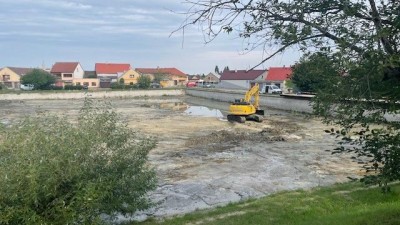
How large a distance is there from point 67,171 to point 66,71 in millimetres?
97276

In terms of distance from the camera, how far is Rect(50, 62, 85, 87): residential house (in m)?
97.0

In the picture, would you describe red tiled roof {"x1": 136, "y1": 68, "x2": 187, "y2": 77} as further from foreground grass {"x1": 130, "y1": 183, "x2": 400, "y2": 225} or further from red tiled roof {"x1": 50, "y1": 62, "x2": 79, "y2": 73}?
foreground grass {"x1": 130, "y1": 183, "x2": 400, "y2": 225}

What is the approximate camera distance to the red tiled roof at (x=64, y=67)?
97.4m

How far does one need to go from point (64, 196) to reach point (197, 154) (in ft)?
35.8

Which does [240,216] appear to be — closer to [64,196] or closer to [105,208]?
[105,208]

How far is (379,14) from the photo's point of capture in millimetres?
3463

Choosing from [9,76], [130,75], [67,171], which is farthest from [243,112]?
[9,76]

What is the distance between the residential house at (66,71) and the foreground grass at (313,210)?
9300cm

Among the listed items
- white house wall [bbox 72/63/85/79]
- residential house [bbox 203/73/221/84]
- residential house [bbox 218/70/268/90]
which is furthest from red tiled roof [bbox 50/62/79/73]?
residential house [bbox 203/73/221/84]

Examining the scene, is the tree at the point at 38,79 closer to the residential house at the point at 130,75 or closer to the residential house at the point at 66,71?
the residential house at the point at 66,71

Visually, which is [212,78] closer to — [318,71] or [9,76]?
[9,76]

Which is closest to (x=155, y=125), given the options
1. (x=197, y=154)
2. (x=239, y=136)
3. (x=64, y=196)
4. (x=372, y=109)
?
(x=239, y=136)

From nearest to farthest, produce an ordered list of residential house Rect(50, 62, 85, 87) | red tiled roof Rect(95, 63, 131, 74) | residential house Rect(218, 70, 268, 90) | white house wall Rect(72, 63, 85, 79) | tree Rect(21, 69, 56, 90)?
tree Rect(21, 69, 56, 90)
residential house Rect(218, 70, 268, 90)
residential house Rect(50, 62, 85, 87)
white house wall Rect(72, 63, 85, 79)
red tiled roof Rect(95, 63, 131, 74)

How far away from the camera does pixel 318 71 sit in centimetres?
377
